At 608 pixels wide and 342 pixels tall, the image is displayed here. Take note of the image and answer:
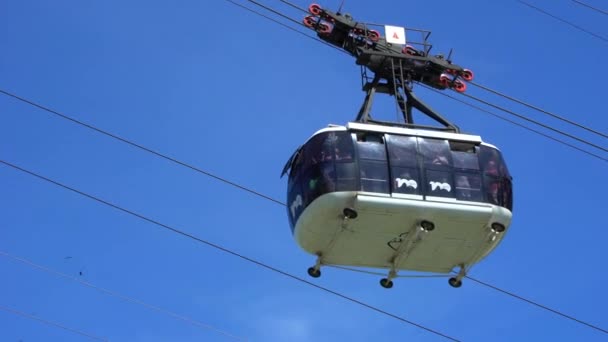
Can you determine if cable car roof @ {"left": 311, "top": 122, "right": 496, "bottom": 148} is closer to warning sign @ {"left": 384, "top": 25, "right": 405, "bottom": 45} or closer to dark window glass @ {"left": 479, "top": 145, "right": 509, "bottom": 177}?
dark window glass @ {"left": 479, "top": 145, "right": 509, "bottom": 177}

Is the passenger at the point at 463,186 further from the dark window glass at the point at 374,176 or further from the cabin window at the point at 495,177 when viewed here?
the dark window glass at the point at 374,176

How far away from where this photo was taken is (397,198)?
3206cm

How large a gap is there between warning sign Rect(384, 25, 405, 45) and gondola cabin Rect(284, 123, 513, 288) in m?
4.99

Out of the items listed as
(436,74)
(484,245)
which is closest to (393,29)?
(436,74)

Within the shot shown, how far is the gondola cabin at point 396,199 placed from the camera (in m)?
32.1

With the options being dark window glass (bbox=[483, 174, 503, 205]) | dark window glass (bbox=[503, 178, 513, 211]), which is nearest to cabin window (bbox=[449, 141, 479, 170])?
dark window glass (bbox=[483, 174, 503, 205])

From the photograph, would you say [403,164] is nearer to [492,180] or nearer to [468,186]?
[468,186]

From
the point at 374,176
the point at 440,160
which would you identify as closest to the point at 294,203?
the point at 374,176

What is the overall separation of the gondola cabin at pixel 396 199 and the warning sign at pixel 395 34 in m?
4.99

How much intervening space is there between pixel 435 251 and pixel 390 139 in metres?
2.77

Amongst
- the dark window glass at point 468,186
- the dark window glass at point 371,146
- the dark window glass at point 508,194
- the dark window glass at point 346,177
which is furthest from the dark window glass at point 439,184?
the dark window glass at point 346,177

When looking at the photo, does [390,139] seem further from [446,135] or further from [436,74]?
[436,74]

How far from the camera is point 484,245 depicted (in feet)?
108

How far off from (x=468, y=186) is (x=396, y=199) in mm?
1967
